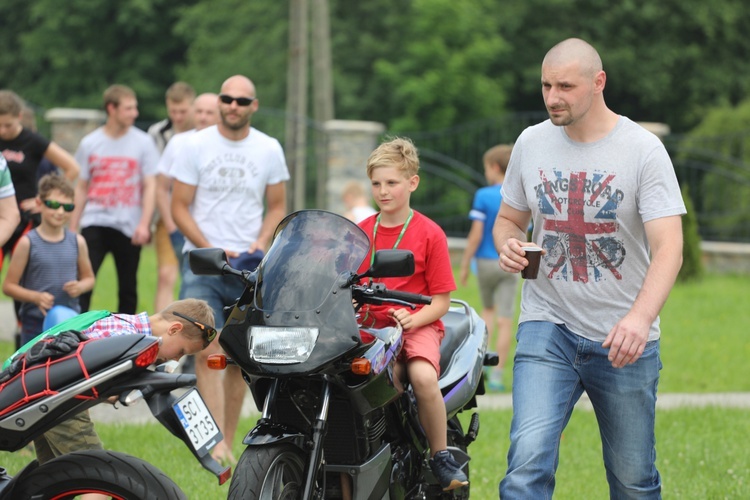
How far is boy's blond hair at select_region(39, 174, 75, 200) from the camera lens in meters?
7.60

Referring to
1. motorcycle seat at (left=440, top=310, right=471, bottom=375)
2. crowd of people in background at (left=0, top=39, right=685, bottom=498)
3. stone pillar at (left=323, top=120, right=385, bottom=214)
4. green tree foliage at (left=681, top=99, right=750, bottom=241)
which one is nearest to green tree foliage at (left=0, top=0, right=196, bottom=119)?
green tree foliage at (left=681, top=99, right=750, bottom=241)

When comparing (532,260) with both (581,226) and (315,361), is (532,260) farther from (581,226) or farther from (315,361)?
(315,361)

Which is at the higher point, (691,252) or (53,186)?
(53,186)

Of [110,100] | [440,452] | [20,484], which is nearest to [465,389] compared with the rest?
[440,452]

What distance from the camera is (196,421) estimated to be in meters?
4.02

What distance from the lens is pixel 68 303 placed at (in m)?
7.79

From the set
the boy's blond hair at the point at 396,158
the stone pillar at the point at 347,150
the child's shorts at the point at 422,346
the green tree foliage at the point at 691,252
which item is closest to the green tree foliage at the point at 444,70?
the stone pillar at the point at 347,150

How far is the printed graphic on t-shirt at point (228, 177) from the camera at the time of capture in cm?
741

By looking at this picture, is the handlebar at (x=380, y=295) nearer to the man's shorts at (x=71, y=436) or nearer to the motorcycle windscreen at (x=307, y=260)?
the motorcycle windscreen at (x=307, y=260)

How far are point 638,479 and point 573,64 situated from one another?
154cm

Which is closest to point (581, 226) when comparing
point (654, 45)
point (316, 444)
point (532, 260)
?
point (532, 260)

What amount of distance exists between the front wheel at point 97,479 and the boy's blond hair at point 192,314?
2.91 feet

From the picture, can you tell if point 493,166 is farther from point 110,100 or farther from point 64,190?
point 64,190

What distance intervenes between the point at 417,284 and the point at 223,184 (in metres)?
2.42
